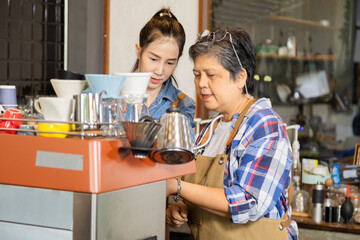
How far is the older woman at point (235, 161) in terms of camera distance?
177cm

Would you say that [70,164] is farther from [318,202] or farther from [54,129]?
[318,202]

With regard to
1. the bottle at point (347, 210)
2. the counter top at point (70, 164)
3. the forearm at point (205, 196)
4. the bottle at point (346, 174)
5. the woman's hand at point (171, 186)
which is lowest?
the bottle at point (347, 210)

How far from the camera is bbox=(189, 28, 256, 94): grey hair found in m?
1.92

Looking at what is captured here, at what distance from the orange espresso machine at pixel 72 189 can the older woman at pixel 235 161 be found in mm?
344

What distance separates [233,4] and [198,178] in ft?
6.51

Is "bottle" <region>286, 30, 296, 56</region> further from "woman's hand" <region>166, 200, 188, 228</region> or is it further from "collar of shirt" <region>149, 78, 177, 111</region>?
"woman's hand" <region>166, 200, 188, 228</region>

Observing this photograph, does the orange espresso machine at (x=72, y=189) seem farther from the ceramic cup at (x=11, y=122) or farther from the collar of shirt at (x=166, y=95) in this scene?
the collar of shirt at (x=166, y=95)

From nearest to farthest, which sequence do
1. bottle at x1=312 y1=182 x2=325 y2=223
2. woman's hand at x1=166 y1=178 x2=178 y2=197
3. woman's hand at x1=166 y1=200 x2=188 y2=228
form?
woman's hand at x1=166 y1=178 x2=178 y2=197
woman's hand at x1=166 y1=200 x2=188 y2=228
bottle at x1=312 y1=182 x2=325 y2=223

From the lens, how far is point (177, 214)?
80.4 inches

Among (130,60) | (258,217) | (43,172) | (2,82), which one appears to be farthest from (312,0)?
(43,172)

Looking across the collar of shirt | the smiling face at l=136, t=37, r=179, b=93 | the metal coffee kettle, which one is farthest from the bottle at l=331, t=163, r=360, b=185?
the metal coffee kettle

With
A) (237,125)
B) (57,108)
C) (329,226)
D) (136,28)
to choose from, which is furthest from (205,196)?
(136,28)

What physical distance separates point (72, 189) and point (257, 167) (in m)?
0.68

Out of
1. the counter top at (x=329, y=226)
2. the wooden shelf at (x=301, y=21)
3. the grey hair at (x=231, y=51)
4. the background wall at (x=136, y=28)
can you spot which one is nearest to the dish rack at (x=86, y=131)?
the grey hair at (x=231, y=51)
